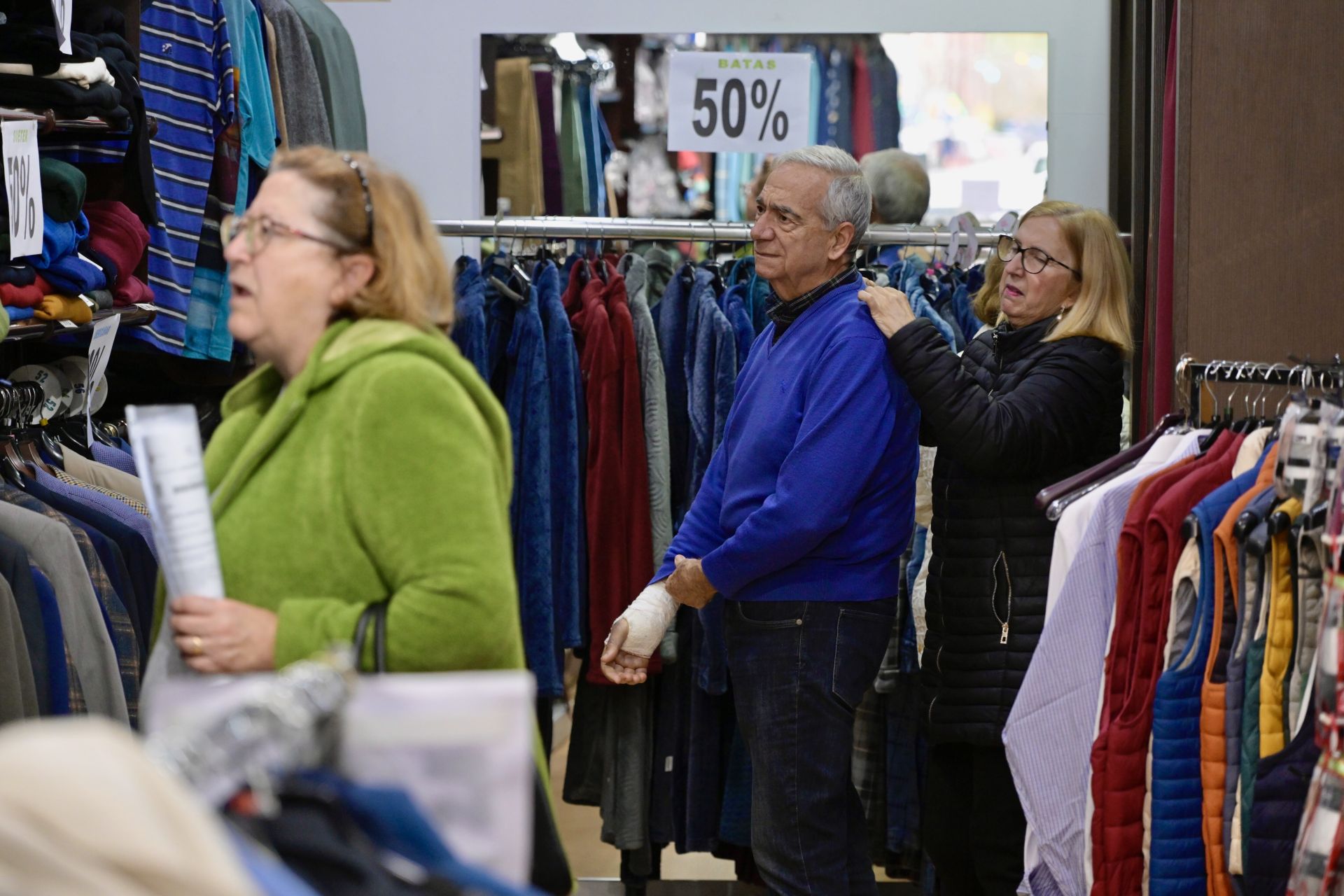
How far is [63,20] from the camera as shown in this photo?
2.62m

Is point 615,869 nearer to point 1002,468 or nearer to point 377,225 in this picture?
point 1002,468

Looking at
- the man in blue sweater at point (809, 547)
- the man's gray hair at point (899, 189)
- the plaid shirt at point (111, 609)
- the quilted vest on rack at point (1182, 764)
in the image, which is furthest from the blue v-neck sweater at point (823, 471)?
the man's gray hair at point (899, 189)

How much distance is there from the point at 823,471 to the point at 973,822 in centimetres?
73

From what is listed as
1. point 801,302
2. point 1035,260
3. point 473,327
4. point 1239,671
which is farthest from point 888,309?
point 473,327

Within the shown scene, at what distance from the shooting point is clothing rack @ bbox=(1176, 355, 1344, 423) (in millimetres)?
2164

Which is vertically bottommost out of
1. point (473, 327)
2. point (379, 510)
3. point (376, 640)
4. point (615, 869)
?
point (615, 869)

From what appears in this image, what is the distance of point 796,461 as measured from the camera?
8.80 feet

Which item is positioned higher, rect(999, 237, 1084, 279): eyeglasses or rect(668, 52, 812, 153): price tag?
rect(668, 52, 812, 153): price tag

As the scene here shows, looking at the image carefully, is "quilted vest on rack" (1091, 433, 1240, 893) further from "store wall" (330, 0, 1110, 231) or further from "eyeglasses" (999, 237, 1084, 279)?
"store wall" (330, 0, 1110, 231)

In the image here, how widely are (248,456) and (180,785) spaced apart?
0.78m

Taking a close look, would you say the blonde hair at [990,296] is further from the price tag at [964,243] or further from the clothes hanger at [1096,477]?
the clothes hanger at [1096,477]

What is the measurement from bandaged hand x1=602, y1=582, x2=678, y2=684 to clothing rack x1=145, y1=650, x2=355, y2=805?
184 centimetres

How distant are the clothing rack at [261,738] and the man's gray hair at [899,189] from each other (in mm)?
3281

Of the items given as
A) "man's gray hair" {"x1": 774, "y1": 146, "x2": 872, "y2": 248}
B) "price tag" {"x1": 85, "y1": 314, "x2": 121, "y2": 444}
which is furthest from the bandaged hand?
"price tag" {"x1": 85, "y1": 314, "x2": 121, "y2": 444}
